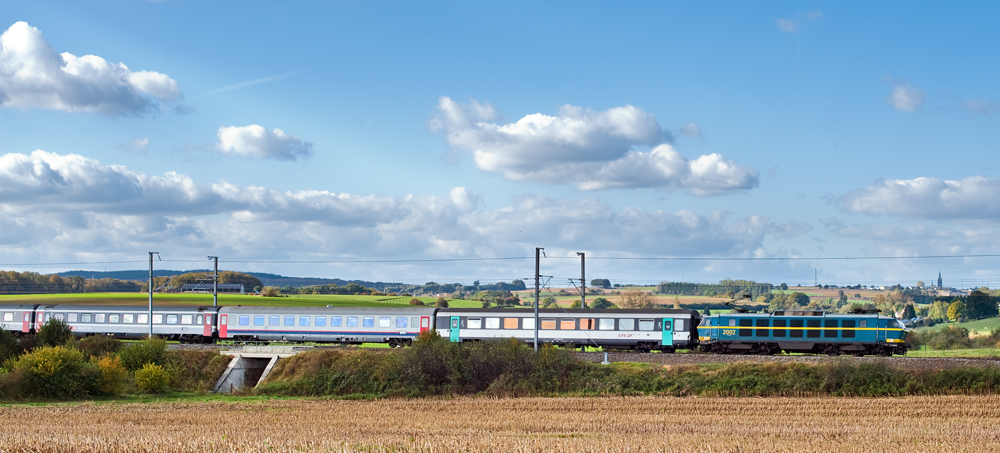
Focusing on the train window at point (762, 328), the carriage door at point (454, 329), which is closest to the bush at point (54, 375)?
the carriage door at point (454, 329)

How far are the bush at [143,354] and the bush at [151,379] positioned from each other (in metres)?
Result: 3.46

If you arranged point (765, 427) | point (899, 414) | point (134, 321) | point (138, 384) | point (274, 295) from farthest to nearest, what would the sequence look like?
point (274, 295), point (134, 321), point (138, 384), point (899, 414), point (765, 427)

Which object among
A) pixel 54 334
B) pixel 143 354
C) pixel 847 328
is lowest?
pixel 143 354

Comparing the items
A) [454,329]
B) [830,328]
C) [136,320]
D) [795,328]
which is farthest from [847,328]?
[136,320]

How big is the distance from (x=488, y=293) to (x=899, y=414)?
127m

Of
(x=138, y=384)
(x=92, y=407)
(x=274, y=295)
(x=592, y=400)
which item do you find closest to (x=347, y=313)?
(x=138, y=384)

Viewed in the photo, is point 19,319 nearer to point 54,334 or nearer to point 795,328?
point 54,334

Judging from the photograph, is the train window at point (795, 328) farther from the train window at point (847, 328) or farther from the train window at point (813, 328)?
the train window at point (847, 328)

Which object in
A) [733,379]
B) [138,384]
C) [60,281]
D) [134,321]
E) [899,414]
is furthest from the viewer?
[60,281]

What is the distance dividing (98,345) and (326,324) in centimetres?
1423

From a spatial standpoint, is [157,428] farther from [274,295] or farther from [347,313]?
[274,295]

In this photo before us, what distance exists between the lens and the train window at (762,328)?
4934 centimetres

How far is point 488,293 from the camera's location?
156000 mm

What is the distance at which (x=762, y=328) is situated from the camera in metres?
49.4
